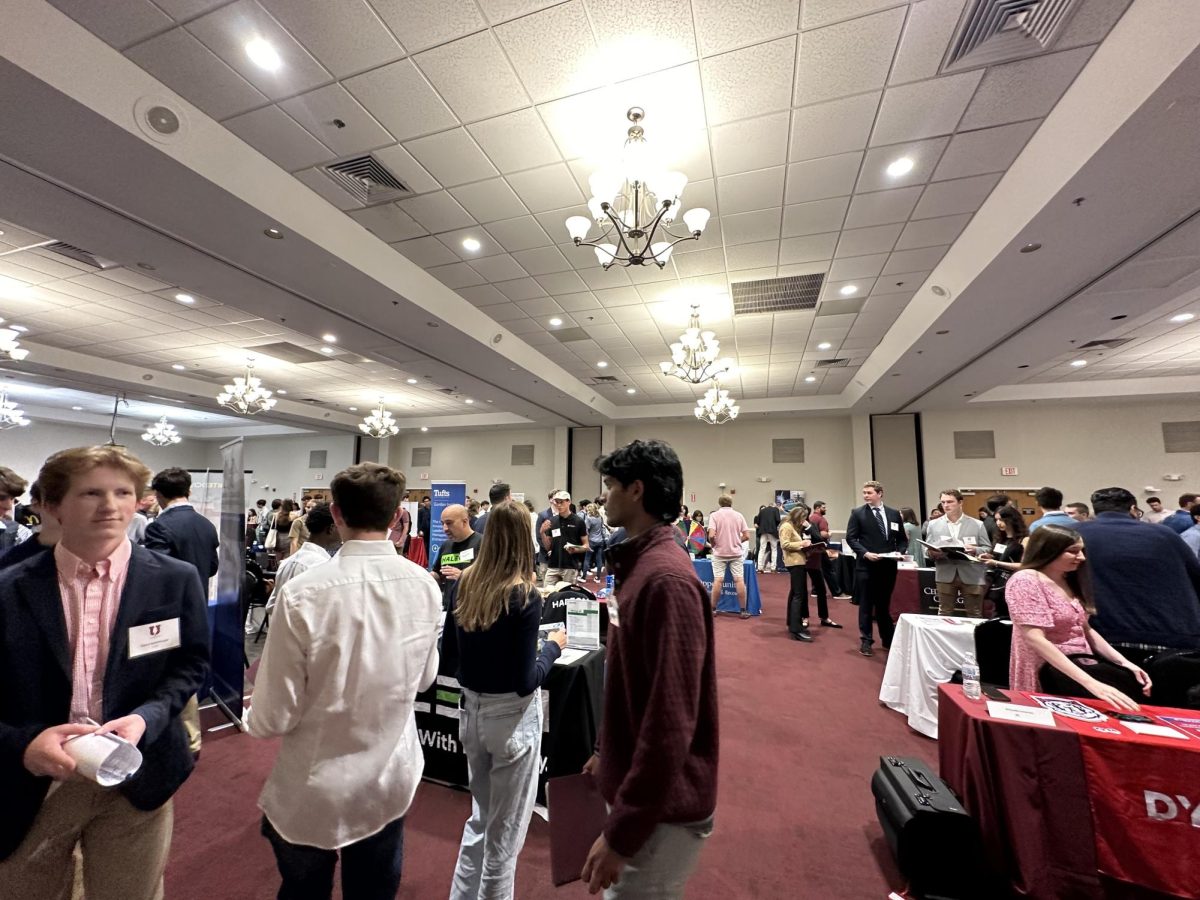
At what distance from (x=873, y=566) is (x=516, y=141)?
16.9 ft

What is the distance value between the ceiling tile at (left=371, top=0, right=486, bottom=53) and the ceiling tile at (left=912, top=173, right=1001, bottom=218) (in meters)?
3.90

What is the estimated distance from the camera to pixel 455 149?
151 inches

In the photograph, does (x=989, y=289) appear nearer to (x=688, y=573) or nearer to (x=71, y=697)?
(x=688, y=573)

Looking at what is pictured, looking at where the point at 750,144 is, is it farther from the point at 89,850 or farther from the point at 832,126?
the point at 89,850

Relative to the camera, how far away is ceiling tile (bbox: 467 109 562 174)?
11.6 feet

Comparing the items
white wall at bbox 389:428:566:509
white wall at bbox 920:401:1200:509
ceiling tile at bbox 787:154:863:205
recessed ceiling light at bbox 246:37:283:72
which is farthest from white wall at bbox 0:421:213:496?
white wall at bbox 920:401:1200:509

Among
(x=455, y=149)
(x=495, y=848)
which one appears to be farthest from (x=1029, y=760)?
(x=455, y=149)

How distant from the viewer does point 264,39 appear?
9.58 ft

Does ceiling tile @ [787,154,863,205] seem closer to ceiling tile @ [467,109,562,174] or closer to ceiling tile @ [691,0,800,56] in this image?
ceiling tile @ [691,0,800,56]

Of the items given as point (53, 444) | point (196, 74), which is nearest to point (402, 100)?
point (196, 74)

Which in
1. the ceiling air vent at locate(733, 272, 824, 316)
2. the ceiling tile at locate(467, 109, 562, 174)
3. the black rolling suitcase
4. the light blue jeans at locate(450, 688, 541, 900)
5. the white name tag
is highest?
the ceiling tile at locate(467, 109, 562, 174)

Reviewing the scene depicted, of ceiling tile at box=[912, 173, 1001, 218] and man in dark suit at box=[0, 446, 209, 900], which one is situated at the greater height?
ceiling tile at box=[912, 173, 1001, 218]

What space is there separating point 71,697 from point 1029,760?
3095 millimetres

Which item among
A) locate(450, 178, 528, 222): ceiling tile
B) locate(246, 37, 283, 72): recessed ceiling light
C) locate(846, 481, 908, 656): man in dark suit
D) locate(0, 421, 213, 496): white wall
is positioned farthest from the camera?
locate(0, 421, 213, 496): white wall
